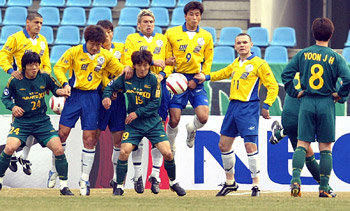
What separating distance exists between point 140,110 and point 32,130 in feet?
3.86

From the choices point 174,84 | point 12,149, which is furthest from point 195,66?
point 12,149

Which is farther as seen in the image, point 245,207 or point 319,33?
point 319,33

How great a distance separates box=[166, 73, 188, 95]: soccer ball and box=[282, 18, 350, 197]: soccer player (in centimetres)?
131

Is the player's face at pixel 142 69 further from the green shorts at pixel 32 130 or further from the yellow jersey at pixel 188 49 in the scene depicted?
the green shorts at pixel 32 130

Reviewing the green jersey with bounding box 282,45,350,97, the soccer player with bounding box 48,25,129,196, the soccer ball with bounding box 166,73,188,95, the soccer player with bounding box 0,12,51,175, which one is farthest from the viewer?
the soccer player with bounding box 0,12,51,175

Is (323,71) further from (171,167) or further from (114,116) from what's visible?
(114,116)

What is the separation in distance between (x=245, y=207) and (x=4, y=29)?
1109 cm

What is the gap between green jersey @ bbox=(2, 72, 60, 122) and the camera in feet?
30.2

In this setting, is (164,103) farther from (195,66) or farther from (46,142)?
(46,142)

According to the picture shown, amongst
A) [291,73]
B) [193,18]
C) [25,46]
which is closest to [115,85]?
[193,18]

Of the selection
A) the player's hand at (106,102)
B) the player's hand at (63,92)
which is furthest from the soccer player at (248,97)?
the player's hand at (63,92)

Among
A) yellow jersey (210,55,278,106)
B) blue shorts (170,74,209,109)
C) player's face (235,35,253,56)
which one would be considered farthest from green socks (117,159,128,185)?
player's face (235,35,253,56)

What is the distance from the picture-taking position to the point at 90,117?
9562mm

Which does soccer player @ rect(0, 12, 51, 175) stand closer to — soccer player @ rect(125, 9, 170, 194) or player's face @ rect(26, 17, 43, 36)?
player's face @ rect(26, 17, 43, 36)
